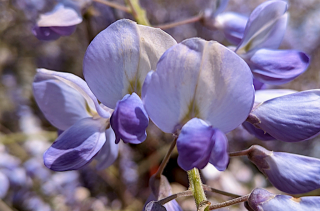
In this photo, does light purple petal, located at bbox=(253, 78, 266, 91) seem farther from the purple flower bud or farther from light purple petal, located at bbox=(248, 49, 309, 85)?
the purple flower bud

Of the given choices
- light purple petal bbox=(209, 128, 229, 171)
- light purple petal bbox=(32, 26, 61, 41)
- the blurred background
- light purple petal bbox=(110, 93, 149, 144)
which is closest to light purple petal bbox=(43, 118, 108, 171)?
light purple petal bbox=(110, 93, 149, 144)

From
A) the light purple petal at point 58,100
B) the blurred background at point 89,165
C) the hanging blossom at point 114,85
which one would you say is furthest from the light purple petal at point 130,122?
the blurred background at point 89,165

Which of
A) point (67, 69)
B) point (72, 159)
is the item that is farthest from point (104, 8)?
point (72, 159)

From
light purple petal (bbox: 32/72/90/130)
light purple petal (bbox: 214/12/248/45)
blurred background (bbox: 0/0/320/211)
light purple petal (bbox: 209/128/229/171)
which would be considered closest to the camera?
light purple petal (bbox: 209/128/229/171)

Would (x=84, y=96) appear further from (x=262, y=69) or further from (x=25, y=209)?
(x=25, y=209)

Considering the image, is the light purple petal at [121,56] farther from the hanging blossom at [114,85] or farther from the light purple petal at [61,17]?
the light purple petal at [61,17]

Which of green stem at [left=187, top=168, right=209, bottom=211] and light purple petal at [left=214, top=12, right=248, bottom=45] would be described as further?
light purple petal at [left=214, top=12, right=248, bottom=45]
